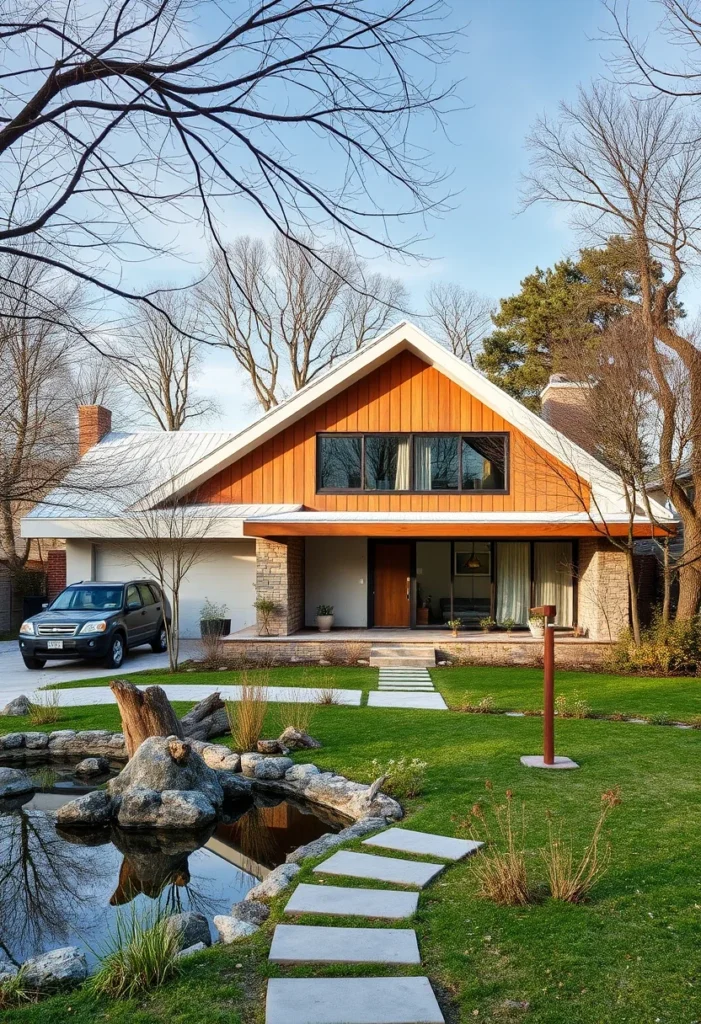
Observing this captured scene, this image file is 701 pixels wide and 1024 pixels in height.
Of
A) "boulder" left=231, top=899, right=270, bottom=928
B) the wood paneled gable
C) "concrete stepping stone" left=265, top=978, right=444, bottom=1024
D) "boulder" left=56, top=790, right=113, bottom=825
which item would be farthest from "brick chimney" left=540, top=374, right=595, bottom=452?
"concrete stepping stone" left=265, top=978, right=444, bottom=1024

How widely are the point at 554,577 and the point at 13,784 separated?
1337cm

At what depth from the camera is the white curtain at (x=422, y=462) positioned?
60.2 ft

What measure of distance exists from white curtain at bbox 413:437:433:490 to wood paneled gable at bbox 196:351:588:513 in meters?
0.27

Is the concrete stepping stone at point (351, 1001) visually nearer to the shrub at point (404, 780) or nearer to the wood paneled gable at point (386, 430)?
the shrub at point (404, 780)

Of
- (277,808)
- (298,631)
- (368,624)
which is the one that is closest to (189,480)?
(298,631)

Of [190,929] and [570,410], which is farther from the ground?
[570,410]

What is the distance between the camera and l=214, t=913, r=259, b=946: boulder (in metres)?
4.43

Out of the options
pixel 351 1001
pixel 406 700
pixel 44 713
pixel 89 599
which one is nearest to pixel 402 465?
pixel 89 599

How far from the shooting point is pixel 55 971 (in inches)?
160

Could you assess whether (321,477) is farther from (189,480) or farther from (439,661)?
(439,661)

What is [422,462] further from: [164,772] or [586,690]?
[164,772]

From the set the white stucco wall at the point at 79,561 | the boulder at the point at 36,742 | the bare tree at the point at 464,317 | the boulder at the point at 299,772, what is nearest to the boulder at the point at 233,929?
the boulder at the point at 299,772

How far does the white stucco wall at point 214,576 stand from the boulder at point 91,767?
1058 cm

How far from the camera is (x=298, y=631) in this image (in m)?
18.1
